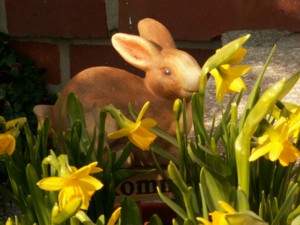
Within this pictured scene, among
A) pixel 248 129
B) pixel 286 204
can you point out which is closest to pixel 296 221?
pixel 286 204

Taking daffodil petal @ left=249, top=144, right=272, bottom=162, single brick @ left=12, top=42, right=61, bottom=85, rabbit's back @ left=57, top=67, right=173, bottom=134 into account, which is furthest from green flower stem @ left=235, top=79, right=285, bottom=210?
single brick @ left=12, top=42, right=61, bottom=85

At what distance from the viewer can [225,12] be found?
6.52 ft

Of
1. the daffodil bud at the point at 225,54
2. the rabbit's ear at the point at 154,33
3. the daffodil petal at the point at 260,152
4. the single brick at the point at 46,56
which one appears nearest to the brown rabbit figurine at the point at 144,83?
the rabbit's ear at the point at 154,33

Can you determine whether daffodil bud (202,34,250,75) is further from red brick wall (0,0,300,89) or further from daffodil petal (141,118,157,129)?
red brick wall (0,0,300,89)

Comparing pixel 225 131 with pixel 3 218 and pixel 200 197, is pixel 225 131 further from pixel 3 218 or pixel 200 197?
pixel 3 218

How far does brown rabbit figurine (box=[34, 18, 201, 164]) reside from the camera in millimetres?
1083

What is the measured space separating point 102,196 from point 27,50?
1.16 metres

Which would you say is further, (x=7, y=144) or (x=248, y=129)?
(x=7, y=144)

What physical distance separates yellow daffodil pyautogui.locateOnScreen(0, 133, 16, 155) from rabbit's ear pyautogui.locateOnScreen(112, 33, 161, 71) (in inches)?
8.2

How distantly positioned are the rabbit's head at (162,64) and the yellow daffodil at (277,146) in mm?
205

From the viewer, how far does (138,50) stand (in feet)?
3.60

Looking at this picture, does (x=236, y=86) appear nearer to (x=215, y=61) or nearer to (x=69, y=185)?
(x=215, y=61)

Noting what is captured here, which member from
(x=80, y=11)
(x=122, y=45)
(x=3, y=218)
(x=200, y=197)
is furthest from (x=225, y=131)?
(x=80, y=11)

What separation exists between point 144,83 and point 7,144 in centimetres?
23
